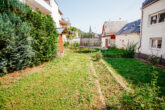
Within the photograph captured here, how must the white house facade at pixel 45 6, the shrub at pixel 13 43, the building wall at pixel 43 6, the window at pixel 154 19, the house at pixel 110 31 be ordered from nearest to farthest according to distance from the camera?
the shrub at pixel 13 43, the window at pixel 154 19, the building wall at pixel 43 6, the white house facade at pixel 45 6, the house at pixel 110 31

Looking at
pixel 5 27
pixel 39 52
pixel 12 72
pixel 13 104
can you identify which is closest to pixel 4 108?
pixel 13 104

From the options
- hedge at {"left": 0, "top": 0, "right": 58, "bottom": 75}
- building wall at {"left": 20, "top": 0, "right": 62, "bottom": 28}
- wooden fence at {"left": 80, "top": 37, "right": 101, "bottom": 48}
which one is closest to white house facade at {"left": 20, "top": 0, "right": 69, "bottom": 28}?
building wall at {"left": 20, "top": 0, "right": 62, "bottom": 28}

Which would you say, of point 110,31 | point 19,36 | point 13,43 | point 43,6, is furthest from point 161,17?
point 110,31

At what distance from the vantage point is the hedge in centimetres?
382

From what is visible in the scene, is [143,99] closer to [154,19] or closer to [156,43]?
[156,43]

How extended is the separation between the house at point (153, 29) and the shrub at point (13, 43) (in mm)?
9502

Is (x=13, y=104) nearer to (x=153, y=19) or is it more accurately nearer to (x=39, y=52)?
(x=39, y=52)

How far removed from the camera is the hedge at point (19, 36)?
382 centimetres

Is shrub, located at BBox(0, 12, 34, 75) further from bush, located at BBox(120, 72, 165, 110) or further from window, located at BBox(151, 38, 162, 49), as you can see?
window, located at BBox(151, 38, 162, 49)

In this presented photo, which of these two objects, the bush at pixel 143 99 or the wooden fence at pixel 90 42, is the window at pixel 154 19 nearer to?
the wooden fence at pixel 90 42

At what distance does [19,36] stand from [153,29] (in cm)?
1147

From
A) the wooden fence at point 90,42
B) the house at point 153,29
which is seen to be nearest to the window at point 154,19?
the house at point 153,29

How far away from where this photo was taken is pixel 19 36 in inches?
169

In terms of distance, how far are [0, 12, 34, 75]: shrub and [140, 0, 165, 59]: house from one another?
374 inches
